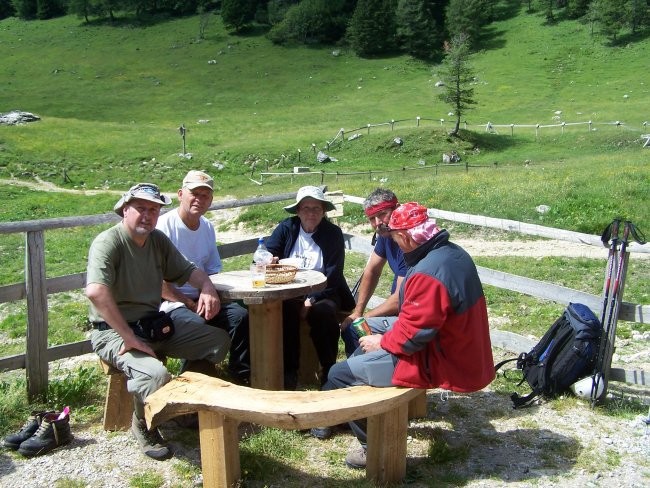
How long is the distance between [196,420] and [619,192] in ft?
41.9

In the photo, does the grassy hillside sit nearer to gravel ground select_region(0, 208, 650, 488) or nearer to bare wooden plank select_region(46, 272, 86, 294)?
gravel ground select_region(0, 208, 650, 488)

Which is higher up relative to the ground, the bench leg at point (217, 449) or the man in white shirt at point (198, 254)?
the man in white shirt at point (198, 254)

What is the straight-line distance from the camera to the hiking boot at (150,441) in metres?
5.07

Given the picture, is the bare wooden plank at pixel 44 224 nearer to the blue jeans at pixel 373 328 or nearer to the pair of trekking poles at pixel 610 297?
the blue jeans at pixel 373 328

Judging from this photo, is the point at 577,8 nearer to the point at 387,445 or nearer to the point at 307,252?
the point at 307,252

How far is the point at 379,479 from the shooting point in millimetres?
4691

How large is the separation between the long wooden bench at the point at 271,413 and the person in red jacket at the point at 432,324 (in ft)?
0.55

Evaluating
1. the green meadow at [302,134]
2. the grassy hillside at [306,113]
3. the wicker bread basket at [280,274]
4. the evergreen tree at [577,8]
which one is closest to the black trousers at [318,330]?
the wicker bread basket at [280,274]

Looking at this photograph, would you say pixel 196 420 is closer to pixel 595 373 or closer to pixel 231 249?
pixel 231 249

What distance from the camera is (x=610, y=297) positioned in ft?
18.5

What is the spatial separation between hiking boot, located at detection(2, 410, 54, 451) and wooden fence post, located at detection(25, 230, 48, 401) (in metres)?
0.75

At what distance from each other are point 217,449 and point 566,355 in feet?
10.3

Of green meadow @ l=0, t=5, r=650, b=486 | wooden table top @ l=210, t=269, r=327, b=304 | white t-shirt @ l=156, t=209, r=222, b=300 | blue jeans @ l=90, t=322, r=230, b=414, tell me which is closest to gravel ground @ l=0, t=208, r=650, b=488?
green meadow @ l=0, t=5, r=650, b=486

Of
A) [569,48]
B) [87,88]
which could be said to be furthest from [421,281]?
[569,48]
